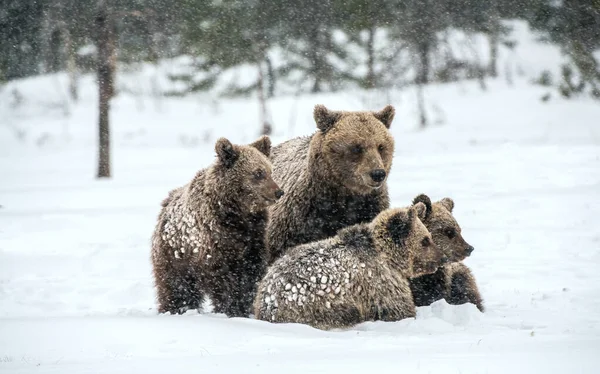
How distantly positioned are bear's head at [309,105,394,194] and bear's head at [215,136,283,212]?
615mm

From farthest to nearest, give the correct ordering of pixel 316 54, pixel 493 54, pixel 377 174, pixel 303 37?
pixel 493 54 < pixel 303 37 < pixel 316 54 < pixel 377 174

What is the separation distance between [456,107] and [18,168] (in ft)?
66.7

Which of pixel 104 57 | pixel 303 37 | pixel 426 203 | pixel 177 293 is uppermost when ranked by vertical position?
pixel 303 37

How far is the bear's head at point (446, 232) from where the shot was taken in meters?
7.70

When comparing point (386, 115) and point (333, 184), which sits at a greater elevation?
point (386, 115)

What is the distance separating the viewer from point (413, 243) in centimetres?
719

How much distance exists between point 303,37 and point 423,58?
5.54m

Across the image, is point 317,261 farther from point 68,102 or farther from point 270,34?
point 68,102

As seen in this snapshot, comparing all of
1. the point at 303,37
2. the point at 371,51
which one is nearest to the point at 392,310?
the point at 371,51

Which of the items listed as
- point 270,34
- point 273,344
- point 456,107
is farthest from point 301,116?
point 273,344

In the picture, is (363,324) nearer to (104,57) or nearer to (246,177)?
(246,177)

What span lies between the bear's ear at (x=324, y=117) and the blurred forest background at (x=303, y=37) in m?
14.7

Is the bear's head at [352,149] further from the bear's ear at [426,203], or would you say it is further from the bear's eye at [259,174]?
the bear's eye at [259,174]

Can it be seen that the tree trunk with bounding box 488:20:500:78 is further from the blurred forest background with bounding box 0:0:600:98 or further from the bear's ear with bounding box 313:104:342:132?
the bear's ear with bounding box 313:104:342:132
